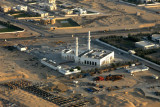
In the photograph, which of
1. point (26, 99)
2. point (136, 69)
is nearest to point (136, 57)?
point (136, 69)

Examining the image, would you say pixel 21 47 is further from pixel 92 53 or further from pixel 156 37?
pixel 156 37

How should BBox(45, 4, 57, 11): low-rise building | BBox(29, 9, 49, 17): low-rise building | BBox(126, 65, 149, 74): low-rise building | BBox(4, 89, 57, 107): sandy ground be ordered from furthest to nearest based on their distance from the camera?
BBox(45, 4, 57, 11): low-rise building
BBox(29, 9, 49, 17): low-rise building
BBox(126, 65, 149, 74): low-rise building
BBox(4, 89, 57, 107): sandy ground

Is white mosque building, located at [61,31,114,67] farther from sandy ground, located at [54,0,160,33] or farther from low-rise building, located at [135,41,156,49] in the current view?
sandy ground, located at [54,0,160,33]

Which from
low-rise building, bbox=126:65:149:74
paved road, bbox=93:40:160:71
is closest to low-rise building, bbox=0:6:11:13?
paved road, bbox=93:40:160:71

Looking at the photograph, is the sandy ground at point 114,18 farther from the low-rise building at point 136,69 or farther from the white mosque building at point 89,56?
the low-rise building at point 136,69

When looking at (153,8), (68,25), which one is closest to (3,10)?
(68,25)

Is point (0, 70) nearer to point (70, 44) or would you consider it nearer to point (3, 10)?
point (70, 44)

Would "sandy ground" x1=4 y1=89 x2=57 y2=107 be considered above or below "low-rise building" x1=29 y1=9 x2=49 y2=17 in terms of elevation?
below

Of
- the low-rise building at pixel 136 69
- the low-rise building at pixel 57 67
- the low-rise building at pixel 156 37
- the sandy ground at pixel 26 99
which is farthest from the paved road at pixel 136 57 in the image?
the sandy ground at pixel 26 99
